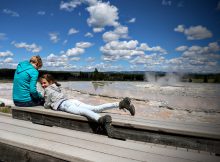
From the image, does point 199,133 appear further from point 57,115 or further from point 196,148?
point 57,115

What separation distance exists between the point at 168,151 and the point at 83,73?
51.3 meters

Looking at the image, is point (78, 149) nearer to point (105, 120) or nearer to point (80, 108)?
point (105, 120)

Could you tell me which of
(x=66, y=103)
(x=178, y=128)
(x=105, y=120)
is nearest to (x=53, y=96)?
(x=66, y=103)

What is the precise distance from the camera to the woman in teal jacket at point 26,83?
460 centimetres

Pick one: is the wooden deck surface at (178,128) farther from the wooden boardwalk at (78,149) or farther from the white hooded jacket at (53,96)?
the white hooded jacket at (53,96)

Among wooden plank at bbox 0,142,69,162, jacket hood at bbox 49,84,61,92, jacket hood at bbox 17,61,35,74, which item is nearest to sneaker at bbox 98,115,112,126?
wooden plank at bbox 0,142,69,162

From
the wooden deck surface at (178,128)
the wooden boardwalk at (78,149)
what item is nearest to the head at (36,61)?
the wooden deck surface at (178,128)

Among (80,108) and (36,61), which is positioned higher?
(36,61)

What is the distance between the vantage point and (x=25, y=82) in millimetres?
4621

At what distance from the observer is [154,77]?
5950 centimetres

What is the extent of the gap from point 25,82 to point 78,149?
2.35m

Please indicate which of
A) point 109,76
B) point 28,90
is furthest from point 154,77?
point 28,90

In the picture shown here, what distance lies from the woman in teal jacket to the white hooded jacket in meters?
0.33

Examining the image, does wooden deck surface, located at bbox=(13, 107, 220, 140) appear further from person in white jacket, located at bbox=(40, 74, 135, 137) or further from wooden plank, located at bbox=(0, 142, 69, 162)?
wooden plank, located at bbox=(0, 142, 69, 162)
